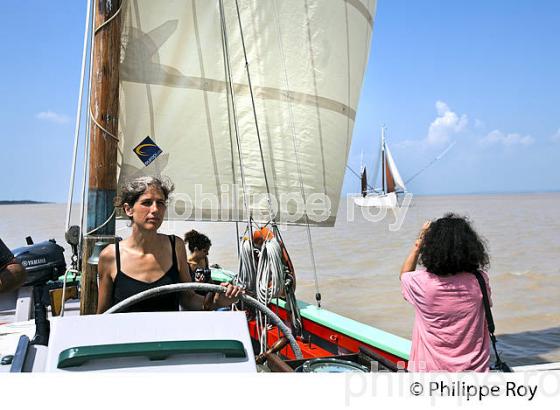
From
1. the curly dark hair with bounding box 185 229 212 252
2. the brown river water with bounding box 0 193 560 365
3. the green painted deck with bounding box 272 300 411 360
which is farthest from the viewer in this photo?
the brown river water with bounding box 0 193 560 365

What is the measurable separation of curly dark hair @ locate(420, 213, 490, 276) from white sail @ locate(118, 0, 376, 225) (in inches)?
99.4

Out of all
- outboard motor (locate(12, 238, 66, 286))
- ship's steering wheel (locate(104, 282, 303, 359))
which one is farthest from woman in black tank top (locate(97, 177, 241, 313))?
outboard motor (locate(12, 238, 66, 286))

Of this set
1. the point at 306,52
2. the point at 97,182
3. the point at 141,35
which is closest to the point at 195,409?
the point at 97,182

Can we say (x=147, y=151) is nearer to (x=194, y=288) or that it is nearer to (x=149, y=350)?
(x=194, y=288)

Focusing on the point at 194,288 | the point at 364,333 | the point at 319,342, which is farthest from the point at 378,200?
the point at 194,288

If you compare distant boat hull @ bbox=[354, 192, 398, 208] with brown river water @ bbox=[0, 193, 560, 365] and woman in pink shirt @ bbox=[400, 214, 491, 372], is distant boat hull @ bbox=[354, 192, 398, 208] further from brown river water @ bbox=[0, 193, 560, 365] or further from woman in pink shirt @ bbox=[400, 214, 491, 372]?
woman in pink shirt @ bbox=[400, 214, 491, 372]

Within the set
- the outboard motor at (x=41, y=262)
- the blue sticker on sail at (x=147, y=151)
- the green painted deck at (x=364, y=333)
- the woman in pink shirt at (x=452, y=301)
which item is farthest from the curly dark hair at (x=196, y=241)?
the woman in pink shirt at (x=452, y=301)

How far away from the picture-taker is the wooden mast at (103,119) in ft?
10.7

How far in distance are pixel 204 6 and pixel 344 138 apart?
8.38 ft

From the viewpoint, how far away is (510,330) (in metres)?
7.33

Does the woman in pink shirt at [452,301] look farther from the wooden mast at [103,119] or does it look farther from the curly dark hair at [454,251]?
the wooden mast at [103,119]

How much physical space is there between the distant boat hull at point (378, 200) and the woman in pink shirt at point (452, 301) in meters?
52.0

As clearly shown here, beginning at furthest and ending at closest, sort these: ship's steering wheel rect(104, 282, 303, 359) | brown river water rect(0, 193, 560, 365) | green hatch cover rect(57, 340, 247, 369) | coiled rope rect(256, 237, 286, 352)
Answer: brown river water rect(0, 193, 560, 365)
coiled rope rect(256, 237, 286, 352)
ship's steering wheel rect(104, 282, 303, 359)
green hatch cover rect(57, 340, 247, 369)

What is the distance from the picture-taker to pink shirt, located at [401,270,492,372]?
2.12 meters
